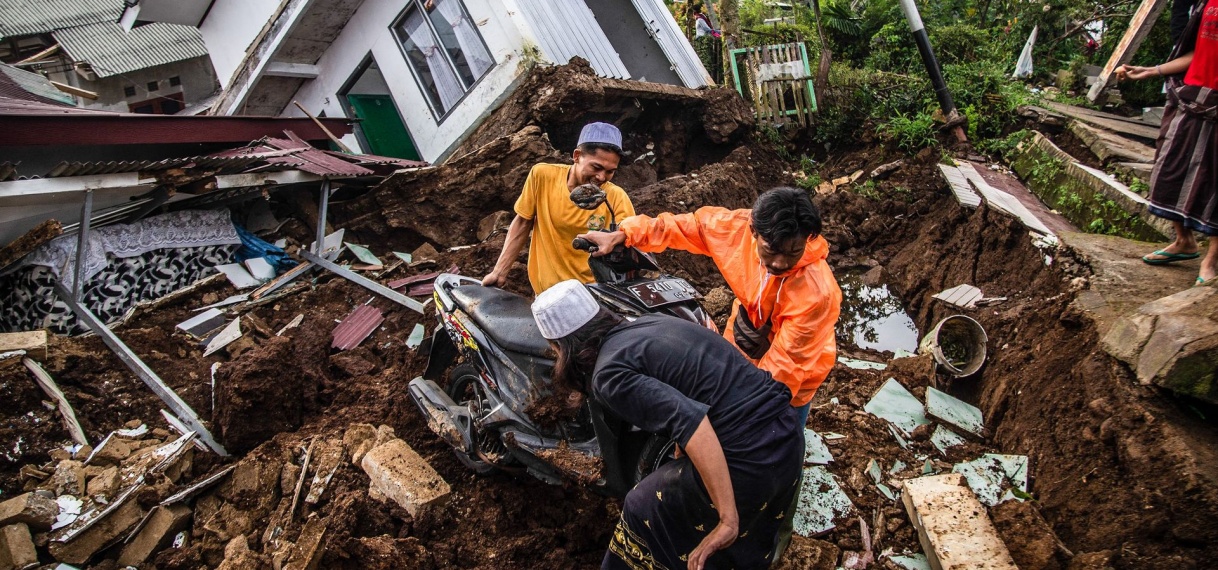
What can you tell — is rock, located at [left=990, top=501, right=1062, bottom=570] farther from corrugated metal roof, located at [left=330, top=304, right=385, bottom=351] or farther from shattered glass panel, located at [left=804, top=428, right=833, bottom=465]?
corrugated metal roof, located at [left=330, top=304, right=385, bottom=351]

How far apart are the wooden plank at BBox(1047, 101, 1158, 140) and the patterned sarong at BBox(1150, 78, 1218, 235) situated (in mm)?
4191

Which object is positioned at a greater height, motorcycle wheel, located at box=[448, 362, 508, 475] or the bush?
the bush

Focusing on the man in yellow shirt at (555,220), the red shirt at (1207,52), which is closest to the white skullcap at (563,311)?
the man in yellow shirt at (555,220)

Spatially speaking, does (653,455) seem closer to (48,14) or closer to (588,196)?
(588,196)

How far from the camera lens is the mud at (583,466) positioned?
293cm

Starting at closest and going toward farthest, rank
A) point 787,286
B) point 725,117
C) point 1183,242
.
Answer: point 787,286 → point 1183,242 → point 725,117

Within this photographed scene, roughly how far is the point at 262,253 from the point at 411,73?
428 centimetres

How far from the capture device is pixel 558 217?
3723 millimetres

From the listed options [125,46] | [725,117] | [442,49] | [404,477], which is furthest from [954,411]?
[125,46]

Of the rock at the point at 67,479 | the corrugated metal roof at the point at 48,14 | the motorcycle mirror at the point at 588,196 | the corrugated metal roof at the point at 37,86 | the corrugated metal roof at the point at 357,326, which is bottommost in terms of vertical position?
the rock at the point at 67,479

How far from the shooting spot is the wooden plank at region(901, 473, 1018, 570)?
286cm

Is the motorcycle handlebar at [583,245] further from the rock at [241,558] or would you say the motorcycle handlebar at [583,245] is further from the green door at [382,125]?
the green door at [382,125]

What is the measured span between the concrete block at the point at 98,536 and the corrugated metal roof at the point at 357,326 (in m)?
2.11

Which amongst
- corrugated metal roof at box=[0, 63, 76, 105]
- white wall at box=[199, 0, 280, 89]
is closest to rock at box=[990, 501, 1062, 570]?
white wall at box=[199, 0, 280, 89]
